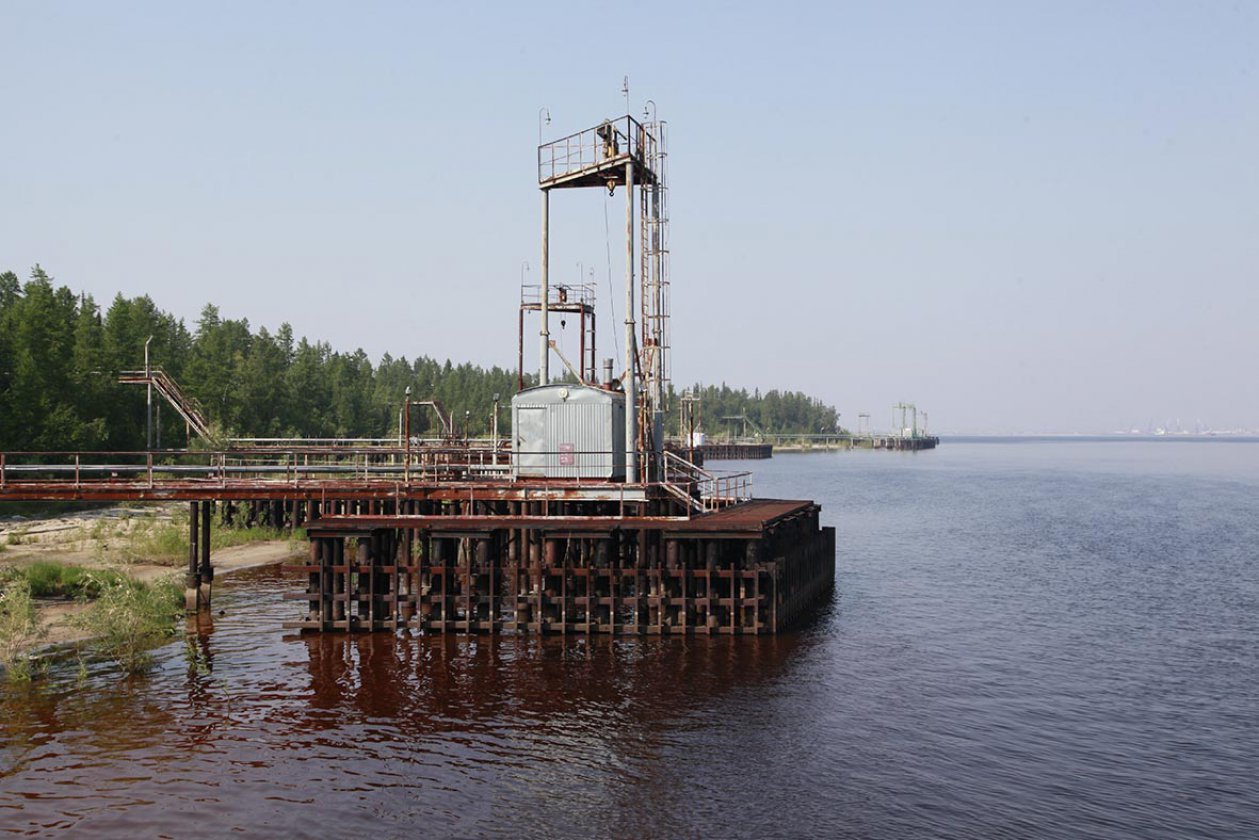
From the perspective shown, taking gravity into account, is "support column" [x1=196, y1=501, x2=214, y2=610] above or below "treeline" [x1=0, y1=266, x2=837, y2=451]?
below

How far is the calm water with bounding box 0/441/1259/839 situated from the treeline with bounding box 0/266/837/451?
35.3 m

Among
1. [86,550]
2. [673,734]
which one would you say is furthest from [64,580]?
[673,734]

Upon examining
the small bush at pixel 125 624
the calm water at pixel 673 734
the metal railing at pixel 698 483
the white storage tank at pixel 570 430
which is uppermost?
the white storage tank at pixel 570 430

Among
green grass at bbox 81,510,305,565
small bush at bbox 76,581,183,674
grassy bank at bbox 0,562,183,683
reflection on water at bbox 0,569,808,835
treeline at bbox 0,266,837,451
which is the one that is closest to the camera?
reflection on water at bbox 0,569,808,835

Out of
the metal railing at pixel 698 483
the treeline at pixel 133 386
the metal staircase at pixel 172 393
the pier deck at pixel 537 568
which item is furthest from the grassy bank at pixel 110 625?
the metal staircase at pixel 172 393

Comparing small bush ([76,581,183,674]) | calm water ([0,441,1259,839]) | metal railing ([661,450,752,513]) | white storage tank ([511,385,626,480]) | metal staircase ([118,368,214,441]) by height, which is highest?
metal staircase ([118,368,214,441])

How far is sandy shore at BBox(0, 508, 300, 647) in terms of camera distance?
115 feet

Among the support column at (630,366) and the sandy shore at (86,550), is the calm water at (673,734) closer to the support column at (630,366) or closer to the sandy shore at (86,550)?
the sandy shore at (86,550)

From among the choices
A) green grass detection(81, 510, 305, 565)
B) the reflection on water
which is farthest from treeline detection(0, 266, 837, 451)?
the reflection on water

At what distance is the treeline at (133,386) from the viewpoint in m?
71.7

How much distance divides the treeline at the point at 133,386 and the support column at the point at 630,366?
28.5 meters

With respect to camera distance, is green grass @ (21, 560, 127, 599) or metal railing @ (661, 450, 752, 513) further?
metal railing @ (661, 450, 752, 513)

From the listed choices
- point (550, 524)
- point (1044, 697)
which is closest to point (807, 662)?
point (1044, 697)

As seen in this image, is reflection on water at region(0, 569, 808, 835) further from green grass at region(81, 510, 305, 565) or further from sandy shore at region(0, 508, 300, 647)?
green grass at region(81, 510, 305, 565)
